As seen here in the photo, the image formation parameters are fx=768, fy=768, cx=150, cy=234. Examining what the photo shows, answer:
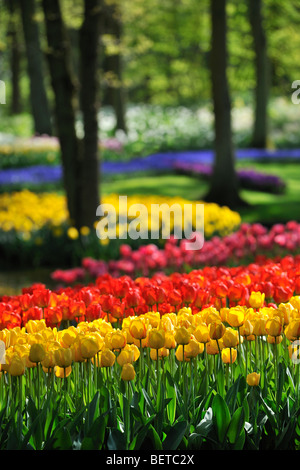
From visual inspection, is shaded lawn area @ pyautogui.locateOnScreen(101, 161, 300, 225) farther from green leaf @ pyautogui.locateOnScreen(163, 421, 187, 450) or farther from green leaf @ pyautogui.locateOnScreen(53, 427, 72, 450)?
green leaf @ pyautogui.locateOnScreen(53, 427, 72, 450)

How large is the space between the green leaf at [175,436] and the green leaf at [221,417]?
167 mm

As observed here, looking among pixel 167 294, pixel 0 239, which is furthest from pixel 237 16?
pixel 167 294

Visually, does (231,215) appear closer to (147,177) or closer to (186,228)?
(186,228)

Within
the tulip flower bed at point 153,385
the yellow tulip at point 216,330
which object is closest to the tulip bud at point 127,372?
the tulip flower bed at point 153,385

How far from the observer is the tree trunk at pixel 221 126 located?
43.8ft

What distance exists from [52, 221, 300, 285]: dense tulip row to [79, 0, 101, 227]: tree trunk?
2.60 m

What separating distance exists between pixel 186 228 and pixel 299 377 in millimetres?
6856

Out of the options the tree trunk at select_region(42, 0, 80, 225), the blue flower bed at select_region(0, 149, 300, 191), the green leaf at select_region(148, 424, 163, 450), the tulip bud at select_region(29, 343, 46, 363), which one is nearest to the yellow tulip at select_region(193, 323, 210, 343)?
the green leaf at select_region(148, 424, 163, 450)

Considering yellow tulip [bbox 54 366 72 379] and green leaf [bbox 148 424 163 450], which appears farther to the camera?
yellow tulip [bbox 54 366 72 379]

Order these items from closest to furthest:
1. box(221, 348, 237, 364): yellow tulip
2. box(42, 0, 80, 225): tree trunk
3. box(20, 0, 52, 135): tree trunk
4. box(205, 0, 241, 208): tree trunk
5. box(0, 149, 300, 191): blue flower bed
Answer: box(221, 348, 237, 364): yellow tulip
box(42, 0, 80, 225): tree trunk
box(205, 0, 241, 208): tree trunk
box(0, 149, 300, 191): blue flower bed
box(20, 0, 52, 135): tree trunk

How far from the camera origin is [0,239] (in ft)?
34.3

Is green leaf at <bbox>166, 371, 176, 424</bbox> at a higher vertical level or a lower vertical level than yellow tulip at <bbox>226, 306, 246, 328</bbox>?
lower

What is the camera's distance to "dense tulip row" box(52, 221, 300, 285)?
7254 millimetres

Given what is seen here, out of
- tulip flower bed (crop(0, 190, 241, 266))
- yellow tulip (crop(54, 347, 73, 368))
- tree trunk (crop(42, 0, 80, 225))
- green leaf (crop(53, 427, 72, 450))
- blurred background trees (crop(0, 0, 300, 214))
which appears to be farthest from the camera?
blurred background trees (crop(0, 0, 300, 214))
